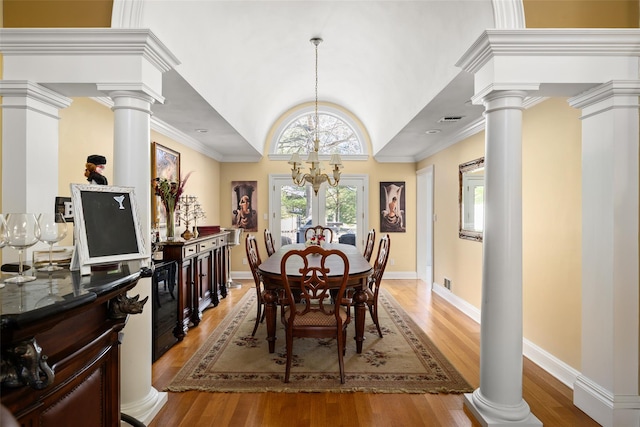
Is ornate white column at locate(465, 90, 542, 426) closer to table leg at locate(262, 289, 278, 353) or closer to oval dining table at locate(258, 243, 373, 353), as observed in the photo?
oval dining table at locate(258, 243, 373, 353)

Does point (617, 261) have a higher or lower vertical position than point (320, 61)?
lower

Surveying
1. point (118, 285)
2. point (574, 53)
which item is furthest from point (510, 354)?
point (118, 285)

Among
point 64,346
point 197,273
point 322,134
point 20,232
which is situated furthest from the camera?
point 322,134

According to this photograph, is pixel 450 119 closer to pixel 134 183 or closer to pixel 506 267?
pixel 506 267

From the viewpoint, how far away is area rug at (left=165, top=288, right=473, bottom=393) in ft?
8.57

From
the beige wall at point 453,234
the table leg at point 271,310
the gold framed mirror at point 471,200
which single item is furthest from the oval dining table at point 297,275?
the gold framed mirror at point 471,200

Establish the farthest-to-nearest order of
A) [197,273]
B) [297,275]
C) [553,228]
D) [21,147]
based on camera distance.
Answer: [197,273]
[553,228]
[297,275]
[21,147]

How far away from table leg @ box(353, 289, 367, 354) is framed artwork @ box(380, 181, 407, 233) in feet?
12.5

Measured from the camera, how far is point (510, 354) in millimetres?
2131

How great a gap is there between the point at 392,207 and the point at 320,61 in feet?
10.3

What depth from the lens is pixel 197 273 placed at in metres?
4.12

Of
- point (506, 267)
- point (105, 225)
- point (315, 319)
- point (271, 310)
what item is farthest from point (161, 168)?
point (506, 267)

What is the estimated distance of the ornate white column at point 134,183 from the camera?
214 centimetres

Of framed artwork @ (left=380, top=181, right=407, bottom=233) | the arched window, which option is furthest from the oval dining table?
the arched window
